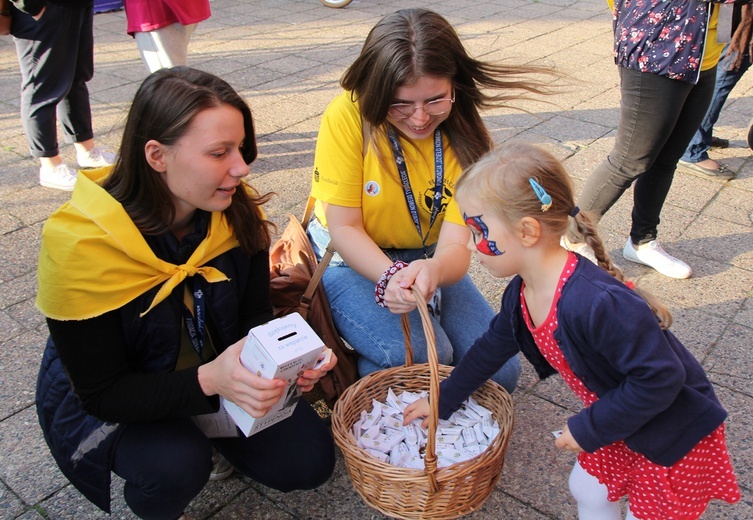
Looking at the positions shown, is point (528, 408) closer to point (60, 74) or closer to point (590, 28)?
point (60, 74)

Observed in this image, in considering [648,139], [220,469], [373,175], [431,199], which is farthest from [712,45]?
[220,469]

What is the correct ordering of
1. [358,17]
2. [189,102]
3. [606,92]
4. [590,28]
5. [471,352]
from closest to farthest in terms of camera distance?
1. [189,102]
2. [471,352]
3. [606,92]
4. [590,28]
5. [358,17]

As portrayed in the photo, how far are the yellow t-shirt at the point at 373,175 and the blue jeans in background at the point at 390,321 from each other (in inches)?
7.5

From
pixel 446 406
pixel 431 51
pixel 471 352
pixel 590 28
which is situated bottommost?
pixel 590 28

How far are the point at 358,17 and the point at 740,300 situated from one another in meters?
5.77

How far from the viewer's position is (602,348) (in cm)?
148

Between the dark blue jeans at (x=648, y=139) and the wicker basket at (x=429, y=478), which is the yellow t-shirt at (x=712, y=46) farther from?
the wicker basket at (x=429, y=478)

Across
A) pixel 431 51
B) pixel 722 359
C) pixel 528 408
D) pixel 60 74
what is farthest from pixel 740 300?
pixel 60 74

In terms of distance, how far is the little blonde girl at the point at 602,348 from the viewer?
1451 millimetres

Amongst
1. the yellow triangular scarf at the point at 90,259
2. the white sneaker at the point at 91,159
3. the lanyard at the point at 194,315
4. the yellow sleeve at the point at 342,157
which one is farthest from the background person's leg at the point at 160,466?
the white sneaker at the point at 91,159

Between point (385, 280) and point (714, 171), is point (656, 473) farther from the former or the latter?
point (714, 171)

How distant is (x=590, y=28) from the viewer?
697 cm

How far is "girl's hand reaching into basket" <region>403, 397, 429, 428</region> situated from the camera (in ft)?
6.48

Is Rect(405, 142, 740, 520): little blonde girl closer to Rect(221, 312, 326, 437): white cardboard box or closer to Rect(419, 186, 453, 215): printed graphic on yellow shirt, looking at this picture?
Rect(221, 312, 326, 437): white cardboard box
